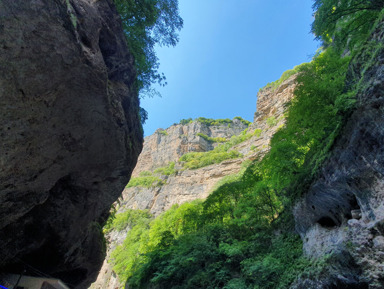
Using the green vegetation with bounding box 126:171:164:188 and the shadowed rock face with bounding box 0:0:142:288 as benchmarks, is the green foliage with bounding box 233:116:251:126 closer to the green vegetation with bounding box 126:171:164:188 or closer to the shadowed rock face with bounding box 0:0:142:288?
the green vegetation with bounding box 126:171:164:188

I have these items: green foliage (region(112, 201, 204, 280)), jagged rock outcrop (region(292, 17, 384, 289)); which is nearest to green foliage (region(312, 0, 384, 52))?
jagged rock outcrop (region(292, 17, 384, 289))

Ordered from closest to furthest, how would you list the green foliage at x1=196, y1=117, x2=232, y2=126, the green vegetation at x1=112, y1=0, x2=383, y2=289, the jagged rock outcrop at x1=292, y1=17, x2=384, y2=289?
the jagged rock outcrop at x1=292, y1=17, x2=384, y2=289, the green vegetation at x1=112, y1=0, x2=383, y2=289, the green foliage at x1=196, y1=117, x2=232, y2=126

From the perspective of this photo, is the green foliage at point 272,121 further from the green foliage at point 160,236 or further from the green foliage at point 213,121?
the green foliage at point 213,121

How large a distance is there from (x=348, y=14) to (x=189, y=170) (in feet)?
151

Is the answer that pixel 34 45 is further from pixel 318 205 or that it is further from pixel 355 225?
pixel 318 205

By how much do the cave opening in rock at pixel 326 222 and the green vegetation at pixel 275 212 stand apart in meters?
1.44

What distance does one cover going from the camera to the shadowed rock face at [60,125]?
6.18m

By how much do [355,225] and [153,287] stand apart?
45.9 ft

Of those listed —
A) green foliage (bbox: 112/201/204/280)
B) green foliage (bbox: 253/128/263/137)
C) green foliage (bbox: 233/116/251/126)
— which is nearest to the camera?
green foliage (bbox: 112/201/204/280)

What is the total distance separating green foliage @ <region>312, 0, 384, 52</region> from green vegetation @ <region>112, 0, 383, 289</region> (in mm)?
84

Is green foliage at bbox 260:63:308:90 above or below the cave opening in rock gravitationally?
above

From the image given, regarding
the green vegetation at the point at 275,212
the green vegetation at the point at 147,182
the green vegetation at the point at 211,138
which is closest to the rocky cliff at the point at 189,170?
the green vegetation at the point at 211,138

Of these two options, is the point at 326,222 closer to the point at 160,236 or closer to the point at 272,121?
the point at 160,236

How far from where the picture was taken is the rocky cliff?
45.3m
